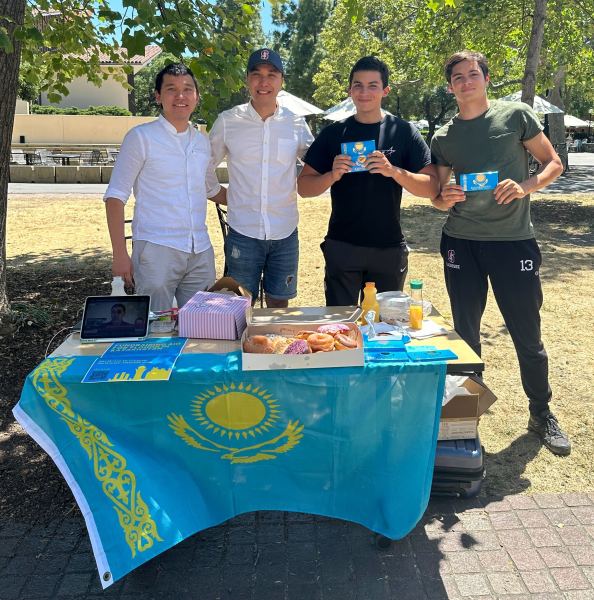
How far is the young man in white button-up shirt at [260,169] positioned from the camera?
139 inches

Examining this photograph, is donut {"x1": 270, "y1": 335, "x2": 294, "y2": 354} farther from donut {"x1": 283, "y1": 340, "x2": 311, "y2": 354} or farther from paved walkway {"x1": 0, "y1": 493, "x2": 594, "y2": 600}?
paved walkway {"x1": 0, "y1": 493, "x2": 594, "y2": 600}

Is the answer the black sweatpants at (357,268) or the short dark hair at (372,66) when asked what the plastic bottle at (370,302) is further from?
the short dark hair at (372,66)

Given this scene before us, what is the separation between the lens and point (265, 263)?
3.82 meters

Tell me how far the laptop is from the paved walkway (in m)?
0.98

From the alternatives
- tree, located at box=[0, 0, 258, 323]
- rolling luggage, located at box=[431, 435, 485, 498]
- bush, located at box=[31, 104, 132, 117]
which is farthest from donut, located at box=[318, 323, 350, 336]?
bush, located at box=[31, 104, 132, 117]

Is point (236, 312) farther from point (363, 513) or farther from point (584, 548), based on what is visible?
point (584, 548)

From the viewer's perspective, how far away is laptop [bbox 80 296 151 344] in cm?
282

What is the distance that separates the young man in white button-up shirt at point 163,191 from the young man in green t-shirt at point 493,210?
54.3 inches

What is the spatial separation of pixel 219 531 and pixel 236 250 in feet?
5.36

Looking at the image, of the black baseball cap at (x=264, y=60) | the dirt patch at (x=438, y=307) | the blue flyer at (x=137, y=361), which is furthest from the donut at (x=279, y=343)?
the black baseball cap at (x=264, y=60)

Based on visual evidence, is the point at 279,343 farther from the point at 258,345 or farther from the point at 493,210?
the point at 493,210

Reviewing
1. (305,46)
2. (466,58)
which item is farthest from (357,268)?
(305,46)

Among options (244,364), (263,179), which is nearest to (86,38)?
(263,179)

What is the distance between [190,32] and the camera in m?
4.45
